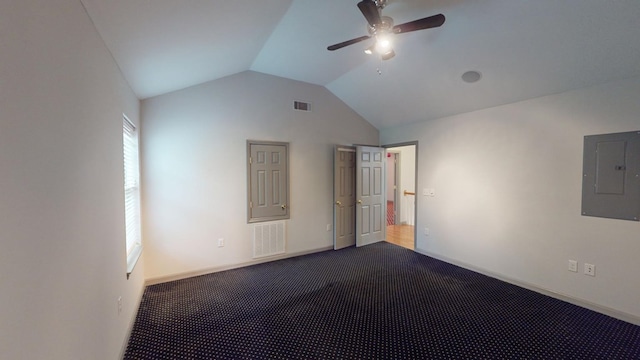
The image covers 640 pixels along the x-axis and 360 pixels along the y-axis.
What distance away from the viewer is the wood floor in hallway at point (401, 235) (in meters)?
5.50

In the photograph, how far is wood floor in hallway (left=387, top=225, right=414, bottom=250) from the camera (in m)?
5.50

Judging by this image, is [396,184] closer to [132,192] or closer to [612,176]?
[612,176]

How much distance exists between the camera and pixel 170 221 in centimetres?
363

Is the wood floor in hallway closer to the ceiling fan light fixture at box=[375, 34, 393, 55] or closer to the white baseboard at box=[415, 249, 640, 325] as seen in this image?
the white baseboard at box=[415, 249, 640, 325]

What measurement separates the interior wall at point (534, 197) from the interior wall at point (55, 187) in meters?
4.38

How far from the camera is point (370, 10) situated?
1.98m

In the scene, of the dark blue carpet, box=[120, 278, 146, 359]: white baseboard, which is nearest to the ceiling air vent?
the dark blue carpet

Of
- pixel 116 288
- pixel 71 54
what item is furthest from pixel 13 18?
pixel 116 288

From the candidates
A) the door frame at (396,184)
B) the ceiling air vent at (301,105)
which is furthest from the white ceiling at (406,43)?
the door frame at (396,184)

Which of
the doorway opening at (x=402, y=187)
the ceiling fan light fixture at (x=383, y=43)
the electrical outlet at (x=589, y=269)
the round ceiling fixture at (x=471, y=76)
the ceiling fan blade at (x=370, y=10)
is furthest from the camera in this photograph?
the doorway opening at (x=402, y=187)

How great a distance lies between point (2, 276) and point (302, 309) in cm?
252

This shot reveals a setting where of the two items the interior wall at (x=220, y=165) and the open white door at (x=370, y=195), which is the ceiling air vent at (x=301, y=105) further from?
the open white door at (x=370, y=195)

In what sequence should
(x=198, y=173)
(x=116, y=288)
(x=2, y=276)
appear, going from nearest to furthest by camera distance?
(x=2, y=276)
(x=116, y=288)
(x=198, y=173)

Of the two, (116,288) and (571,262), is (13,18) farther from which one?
(571,262)
